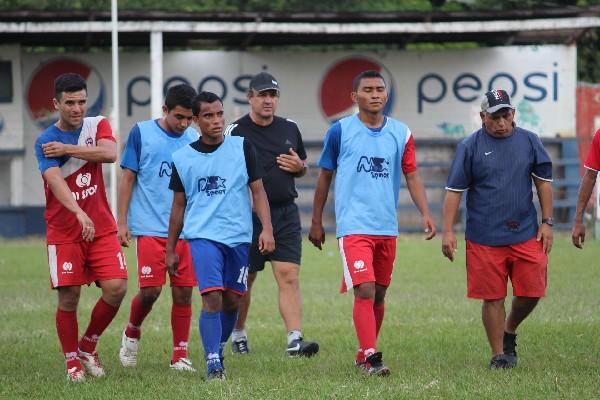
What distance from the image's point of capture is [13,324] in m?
13.7

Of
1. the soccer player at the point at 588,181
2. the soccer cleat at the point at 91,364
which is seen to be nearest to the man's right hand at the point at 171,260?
the soccer cleat at the point at 91,364

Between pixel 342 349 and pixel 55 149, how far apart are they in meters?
3.39

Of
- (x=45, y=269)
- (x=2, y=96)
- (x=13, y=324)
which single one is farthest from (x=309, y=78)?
(x=13, y=324)

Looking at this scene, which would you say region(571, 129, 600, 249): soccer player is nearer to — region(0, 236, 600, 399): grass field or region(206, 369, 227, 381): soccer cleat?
region(0, 236, 600, 399): grass field

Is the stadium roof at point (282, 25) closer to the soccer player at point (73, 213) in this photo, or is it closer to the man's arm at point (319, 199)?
the man's arm at point (319, 199)

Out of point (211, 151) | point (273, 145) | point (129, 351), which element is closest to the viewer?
point (211, 151)

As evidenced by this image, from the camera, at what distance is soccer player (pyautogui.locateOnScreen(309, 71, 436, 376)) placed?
1002 cm

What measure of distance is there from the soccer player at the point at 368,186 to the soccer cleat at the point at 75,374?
6.98 ft

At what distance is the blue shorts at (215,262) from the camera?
945cm

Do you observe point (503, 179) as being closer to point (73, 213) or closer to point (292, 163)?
point (292, 163)

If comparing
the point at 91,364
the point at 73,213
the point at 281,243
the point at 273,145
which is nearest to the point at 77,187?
the point at 73,213

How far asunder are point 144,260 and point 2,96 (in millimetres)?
19197

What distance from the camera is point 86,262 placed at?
9.82 metres

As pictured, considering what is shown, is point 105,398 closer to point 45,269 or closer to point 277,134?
point 277,134
